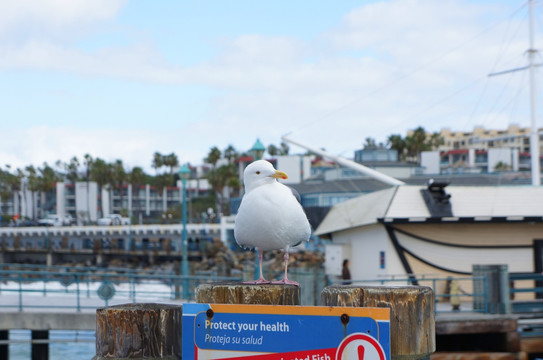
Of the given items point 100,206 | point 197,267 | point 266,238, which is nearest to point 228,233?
point 197,267

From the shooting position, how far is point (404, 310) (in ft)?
8.97

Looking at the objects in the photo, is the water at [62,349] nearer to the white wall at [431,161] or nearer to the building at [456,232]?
the building at [456,232]

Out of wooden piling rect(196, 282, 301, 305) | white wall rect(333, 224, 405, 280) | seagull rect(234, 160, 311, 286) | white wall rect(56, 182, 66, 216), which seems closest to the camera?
wooden piling rect(196, 282, 301, 305)

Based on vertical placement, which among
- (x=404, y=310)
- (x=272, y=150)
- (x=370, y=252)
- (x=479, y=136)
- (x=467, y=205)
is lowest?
(x=370, y=252)

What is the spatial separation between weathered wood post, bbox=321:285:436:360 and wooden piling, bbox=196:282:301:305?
2.14ft

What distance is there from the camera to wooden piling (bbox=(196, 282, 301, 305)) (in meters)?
3.42

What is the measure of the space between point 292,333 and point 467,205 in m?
18.2

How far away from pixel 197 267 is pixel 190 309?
210 ft

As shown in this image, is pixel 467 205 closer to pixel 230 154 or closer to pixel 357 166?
pixel 357 166

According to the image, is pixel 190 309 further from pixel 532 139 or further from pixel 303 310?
pixel 532 139

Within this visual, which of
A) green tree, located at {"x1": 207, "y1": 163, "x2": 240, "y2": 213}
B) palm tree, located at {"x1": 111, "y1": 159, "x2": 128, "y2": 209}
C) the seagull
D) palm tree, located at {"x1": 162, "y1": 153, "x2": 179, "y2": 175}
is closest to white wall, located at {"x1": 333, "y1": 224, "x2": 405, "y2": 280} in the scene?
the seagull

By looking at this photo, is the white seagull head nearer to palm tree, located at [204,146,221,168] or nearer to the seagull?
the seagull

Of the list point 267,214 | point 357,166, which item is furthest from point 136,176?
point 267,214

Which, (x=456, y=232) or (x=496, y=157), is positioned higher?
(x=496, y=157)
